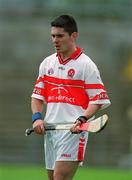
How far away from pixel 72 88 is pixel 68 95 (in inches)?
3.1

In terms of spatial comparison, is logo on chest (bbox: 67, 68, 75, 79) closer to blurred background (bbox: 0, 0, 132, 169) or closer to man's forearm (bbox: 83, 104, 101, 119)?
man's forearm (bbox: 83, 104, 101, 119)

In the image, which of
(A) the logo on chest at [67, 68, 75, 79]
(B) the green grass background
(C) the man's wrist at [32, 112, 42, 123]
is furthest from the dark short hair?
(B) the green grass background

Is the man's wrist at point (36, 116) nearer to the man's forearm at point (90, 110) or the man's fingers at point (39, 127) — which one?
the man's fingers at point (39, 127)

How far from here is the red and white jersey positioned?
34.6 ft

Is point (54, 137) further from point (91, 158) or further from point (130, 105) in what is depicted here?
point (130, 105)

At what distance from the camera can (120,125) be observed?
26922 millimetres

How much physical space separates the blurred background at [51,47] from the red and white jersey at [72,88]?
1608cm

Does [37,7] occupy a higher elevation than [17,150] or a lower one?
higher

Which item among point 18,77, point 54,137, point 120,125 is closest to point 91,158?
point 120,125

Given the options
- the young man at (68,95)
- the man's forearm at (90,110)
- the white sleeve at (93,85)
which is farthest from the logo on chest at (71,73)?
the man's forearm at (90,110)

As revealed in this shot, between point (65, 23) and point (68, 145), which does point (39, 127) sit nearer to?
point (68, 145)

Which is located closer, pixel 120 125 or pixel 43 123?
pixel 43 123

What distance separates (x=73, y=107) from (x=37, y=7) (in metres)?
17.4

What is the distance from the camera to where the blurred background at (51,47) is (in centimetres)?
2734
